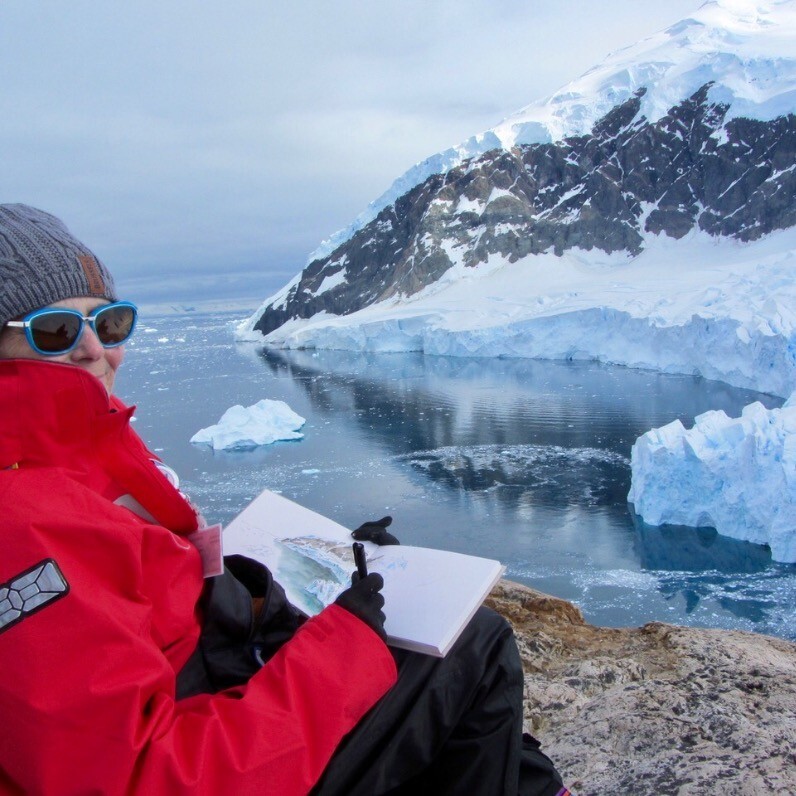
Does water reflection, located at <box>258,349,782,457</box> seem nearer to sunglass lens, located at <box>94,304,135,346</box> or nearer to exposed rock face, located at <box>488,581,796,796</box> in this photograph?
exposed rock face, located at <box>488,581,796,796</box>

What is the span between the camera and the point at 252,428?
15.6 metres

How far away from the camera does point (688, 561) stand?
8.90m

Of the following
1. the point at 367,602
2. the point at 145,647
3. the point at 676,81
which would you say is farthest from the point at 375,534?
the point at 676,81

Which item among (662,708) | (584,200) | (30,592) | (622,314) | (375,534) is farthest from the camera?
(584,200)

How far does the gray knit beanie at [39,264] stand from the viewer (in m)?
0.98

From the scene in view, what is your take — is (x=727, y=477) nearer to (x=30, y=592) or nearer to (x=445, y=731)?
(x=445, y=731)

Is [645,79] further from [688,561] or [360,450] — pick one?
[688,561]

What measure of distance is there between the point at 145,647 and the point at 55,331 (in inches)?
18.7

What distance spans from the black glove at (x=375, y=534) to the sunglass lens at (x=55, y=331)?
2.31ft

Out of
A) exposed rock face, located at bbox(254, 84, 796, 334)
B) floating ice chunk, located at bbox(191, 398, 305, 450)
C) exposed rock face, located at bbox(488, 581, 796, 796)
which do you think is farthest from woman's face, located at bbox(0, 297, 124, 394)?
exposed rock face, located at bbox(254, 84, 796, 334)

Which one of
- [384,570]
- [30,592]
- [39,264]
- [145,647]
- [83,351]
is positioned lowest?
[384,570]

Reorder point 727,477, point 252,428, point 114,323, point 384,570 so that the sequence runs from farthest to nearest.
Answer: point 252,428, point 727,477, point 384,570, point 114,323

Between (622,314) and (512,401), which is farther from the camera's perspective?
(622,314)

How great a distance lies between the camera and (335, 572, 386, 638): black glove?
3.44ft
